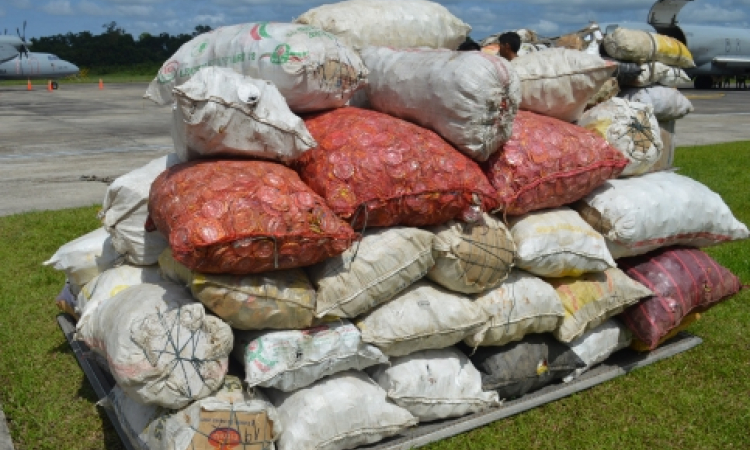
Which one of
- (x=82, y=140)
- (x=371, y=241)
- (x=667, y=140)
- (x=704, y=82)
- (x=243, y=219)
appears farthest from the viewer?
(x=704, y=82)

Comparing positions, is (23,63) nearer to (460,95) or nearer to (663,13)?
(663,13)

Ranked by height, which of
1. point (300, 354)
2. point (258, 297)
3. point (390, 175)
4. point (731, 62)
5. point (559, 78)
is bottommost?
point (300, 354)

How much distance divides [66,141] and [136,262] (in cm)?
1226

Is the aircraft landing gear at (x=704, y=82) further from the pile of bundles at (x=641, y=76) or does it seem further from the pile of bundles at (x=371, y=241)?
the pile of bundles at (x=371, y=241)

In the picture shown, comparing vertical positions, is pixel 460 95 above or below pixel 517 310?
above

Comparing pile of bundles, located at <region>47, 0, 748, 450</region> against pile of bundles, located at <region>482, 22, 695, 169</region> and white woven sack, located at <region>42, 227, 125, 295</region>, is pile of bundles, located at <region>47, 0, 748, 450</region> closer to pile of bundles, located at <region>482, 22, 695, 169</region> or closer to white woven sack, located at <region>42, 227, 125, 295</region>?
white woven sack, located at <region>42, 227, 125, 295</region>

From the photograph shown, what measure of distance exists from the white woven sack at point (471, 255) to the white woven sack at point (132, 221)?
4.52ft

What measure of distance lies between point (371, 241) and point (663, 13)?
32959 millimetres

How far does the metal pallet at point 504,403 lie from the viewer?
3287 mm

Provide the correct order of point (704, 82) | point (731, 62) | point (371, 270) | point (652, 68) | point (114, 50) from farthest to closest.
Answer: point (114, 50) → point (704, 82) → point (731, 62) → point (652, 68) → point (371, 270)

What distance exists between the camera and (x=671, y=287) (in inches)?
160

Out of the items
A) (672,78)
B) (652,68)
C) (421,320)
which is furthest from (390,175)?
(672,78)

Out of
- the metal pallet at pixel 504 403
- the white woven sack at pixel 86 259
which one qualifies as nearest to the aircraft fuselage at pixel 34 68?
the metal pallet at pixel 504 403

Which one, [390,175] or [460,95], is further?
[460,95]
